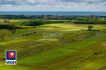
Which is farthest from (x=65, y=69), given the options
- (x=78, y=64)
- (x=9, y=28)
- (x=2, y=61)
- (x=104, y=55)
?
(x=9, y=28)

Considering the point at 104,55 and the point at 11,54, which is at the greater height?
the point at 11,54

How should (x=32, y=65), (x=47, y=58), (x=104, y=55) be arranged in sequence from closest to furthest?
(x=32, y=65) < (x=47, y=58) < (x=104, y=55)

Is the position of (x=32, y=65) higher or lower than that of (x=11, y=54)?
lower

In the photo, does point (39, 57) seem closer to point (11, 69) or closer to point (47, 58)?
point (47, 58)

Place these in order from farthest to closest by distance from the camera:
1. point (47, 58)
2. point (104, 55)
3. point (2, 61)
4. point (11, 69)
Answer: point (104, 55), point (47, 58), point (2, 61), point (11, 69)

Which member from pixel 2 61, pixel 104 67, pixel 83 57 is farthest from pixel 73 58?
pixel 2 61

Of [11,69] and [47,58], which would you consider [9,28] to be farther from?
[11,69]

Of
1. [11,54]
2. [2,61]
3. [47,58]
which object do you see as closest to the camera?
[11,54]

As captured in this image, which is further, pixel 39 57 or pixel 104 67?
pixel 39 57

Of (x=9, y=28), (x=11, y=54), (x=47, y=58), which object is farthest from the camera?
(x=9, y=28)
